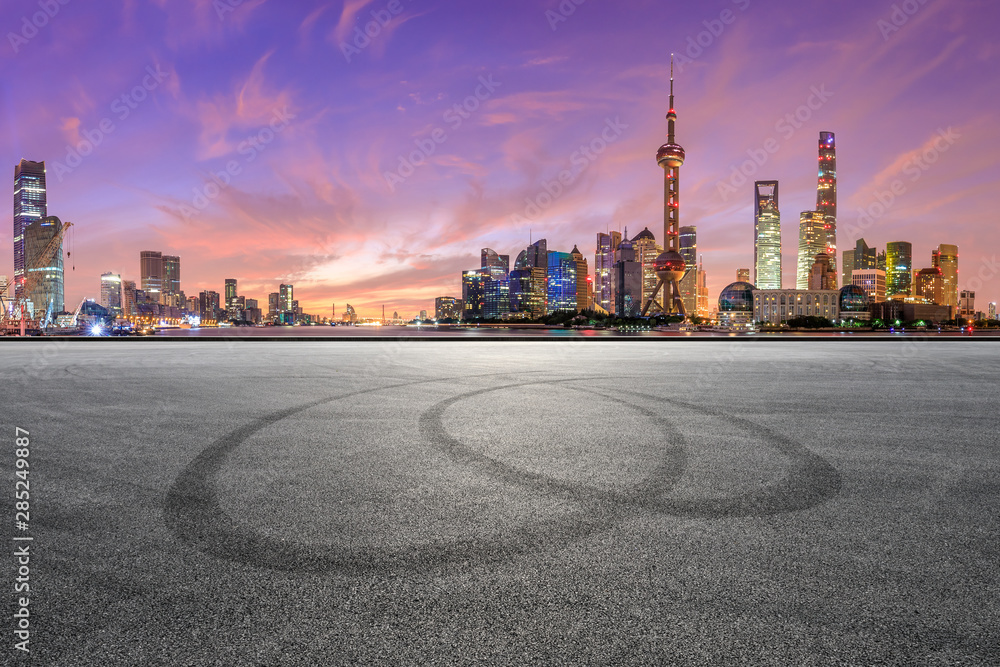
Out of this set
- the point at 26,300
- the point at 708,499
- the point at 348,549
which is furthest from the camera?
the point at 26,300

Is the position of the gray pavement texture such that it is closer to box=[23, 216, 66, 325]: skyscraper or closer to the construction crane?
the construction crane

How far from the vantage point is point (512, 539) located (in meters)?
4.21

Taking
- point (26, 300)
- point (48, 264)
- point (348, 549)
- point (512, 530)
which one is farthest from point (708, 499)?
point (48, 264)

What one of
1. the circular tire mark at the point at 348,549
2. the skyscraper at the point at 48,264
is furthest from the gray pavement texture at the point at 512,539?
the skyscraper at the point at 48,264

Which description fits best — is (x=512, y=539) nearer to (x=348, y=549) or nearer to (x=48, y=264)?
(x=348, y=549)

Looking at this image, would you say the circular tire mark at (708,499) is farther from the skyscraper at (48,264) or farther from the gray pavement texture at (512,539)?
the skyscraper at (48,264)

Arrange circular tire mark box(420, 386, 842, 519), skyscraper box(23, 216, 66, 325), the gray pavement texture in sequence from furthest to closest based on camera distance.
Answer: skyscraper box(23, 216, 66, 325) < circular tire mark box(420, 386, 842, 519) < the gray pavement texture

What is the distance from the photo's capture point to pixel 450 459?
6.59 m

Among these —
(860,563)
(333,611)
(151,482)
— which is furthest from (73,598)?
(860,563)

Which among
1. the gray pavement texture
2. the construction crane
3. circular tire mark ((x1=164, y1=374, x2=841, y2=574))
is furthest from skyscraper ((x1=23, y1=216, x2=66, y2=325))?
circular tire mark ((x1=164, y1=374, x2=841, y2=574))

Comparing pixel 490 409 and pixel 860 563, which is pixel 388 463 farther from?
pixel 860 563

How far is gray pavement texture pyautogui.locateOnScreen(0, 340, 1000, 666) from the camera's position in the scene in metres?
2.96

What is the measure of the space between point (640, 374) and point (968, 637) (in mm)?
13954

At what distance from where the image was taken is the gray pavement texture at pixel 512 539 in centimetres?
296
